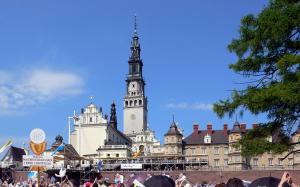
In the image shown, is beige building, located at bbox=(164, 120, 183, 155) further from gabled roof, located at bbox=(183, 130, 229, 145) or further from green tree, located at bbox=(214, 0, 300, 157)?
green tree, located at bbox=(214, 0, 300, 157)

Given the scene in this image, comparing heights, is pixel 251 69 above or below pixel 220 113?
above

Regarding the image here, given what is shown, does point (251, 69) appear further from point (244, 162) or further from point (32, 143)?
point (244, 162)

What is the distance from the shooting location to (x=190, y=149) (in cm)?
9419

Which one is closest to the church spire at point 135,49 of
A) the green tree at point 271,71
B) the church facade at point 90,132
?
the church facade at point 90,132

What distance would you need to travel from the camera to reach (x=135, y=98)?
13300cm

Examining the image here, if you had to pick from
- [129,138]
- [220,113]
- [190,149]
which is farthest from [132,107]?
[220,113]

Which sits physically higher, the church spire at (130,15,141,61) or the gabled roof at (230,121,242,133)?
the church spire at (130,15,141,61)

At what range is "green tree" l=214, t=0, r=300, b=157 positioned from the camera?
655 inches

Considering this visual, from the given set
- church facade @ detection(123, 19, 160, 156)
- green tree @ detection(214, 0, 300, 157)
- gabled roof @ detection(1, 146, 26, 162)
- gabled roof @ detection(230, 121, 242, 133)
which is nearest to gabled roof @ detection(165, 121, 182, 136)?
Result: gabled roof @ detection(230, 121, 242, 133)

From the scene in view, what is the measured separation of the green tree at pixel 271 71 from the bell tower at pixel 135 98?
11367 centimetres

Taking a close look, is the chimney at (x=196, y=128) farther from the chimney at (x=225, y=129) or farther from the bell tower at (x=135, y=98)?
the bell tower at (x=135, y=98)

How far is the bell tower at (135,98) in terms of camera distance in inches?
5236

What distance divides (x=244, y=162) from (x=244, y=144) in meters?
72.1

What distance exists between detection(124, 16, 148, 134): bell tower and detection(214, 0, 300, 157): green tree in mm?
113666
